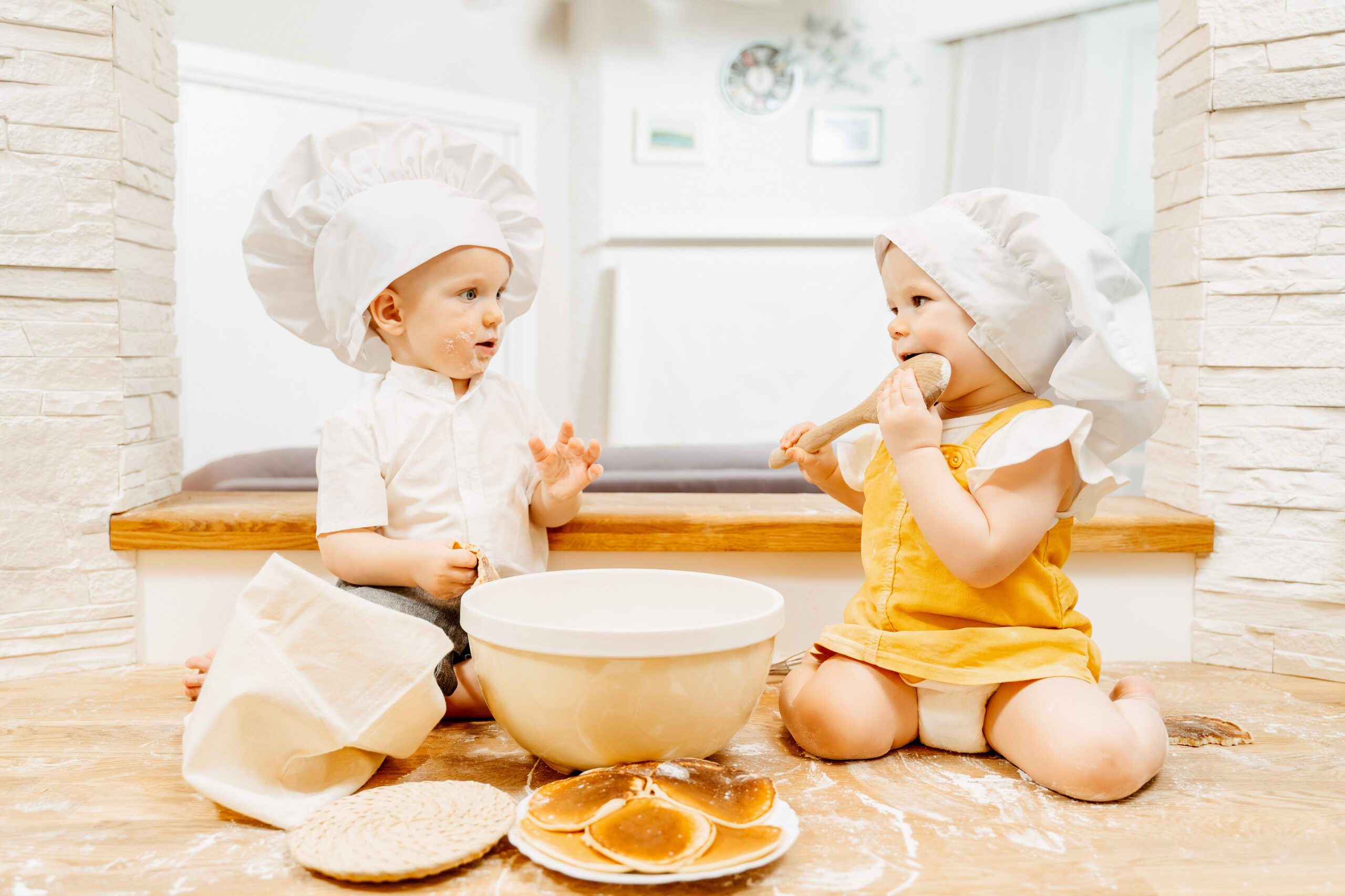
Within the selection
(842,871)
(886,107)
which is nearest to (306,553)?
(842,871)

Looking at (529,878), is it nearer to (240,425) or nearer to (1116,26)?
Answer: (240,425)

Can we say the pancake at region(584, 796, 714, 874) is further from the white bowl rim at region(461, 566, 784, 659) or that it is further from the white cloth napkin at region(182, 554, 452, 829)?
the white cloth napkin at region(182, 554, 452, 829)

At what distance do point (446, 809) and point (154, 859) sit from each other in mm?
213

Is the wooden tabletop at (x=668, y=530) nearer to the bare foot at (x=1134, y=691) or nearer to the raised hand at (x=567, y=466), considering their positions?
the raised hand at (x=567, y=466)

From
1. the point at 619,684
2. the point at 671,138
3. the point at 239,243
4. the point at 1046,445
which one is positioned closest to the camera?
the point at 619,684

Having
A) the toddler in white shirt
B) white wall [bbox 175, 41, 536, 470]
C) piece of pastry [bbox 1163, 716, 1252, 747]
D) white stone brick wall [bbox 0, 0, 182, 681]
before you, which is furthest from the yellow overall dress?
white wall [bbox 175, 41, 536, 470]

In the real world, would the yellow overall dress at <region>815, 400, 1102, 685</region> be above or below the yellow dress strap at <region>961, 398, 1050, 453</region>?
below

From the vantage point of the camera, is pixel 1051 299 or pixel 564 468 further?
pixel 564 468

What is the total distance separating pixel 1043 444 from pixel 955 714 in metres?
0.28

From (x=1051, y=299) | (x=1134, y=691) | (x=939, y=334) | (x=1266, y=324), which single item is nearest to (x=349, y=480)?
(x=939, y=334)

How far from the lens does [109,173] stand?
1146 mm

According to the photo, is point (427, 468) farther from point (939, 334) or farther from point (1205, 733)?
point (1205, 733)

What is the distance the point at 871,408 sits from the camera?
967 mm

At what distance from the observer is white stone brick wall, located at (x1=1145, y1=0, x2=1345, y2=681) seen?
44.4 inches
